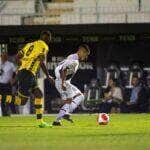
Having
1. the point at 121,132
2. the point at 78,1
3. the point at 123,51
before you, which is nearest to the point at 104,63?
the point at 123,51

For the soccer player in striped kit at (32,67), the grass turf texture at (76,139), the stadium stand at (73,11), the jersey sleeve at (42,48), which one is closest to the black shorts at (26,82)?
the soccer player in striped kit at (32,67)

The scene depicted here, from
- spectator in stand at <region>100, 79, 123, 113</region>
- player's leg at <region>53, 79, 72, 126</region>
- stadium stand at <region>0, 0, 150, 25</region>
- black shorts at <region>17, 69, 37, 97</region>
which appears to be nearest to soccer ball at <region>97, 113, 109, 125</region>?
player's leg at <region>53, 79, 72, 126</region>

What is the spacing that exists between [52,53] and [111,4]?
9.16ft

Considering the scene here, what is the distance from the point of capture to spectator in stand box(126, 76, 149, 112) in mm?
25203

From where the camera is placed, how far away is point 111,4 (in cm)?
2675

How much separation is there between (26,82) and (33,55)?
0.64 meters

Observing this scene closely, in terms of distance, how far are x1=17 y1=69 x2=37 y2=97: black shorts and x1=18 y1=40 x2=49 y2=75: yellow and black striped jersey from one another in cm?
9

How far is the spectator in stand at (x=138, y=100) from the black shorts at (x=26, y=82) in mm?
9778

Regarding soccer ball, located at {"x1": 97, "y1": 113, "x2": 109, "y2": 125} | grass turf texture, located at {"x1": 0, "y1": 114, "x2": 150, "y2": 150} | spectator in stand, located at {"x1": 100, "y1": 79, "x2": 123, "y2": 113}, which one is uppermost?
grass turf texture, located at {"x1": 0, "y1": 114, "x2": 150, "y2": 150}

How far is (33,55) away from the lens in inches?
609

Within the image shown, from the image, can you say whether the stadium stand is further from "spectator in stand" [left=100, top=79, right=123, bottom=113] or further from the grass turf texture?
the grass turf texture

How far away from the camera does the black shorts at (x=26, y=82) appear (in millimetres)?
15578

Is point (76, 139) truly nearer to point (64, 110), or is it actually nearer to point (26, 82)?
point (64, 110)

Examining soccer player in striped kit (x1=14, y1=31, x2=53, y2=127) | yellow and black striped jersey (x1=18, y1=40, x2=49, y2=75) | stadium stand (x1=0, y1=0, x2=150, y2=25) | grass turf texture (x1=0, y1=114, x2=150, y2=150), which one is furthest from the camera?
stadium stand (x1=0, y1=0, x2=150, y2=25)
